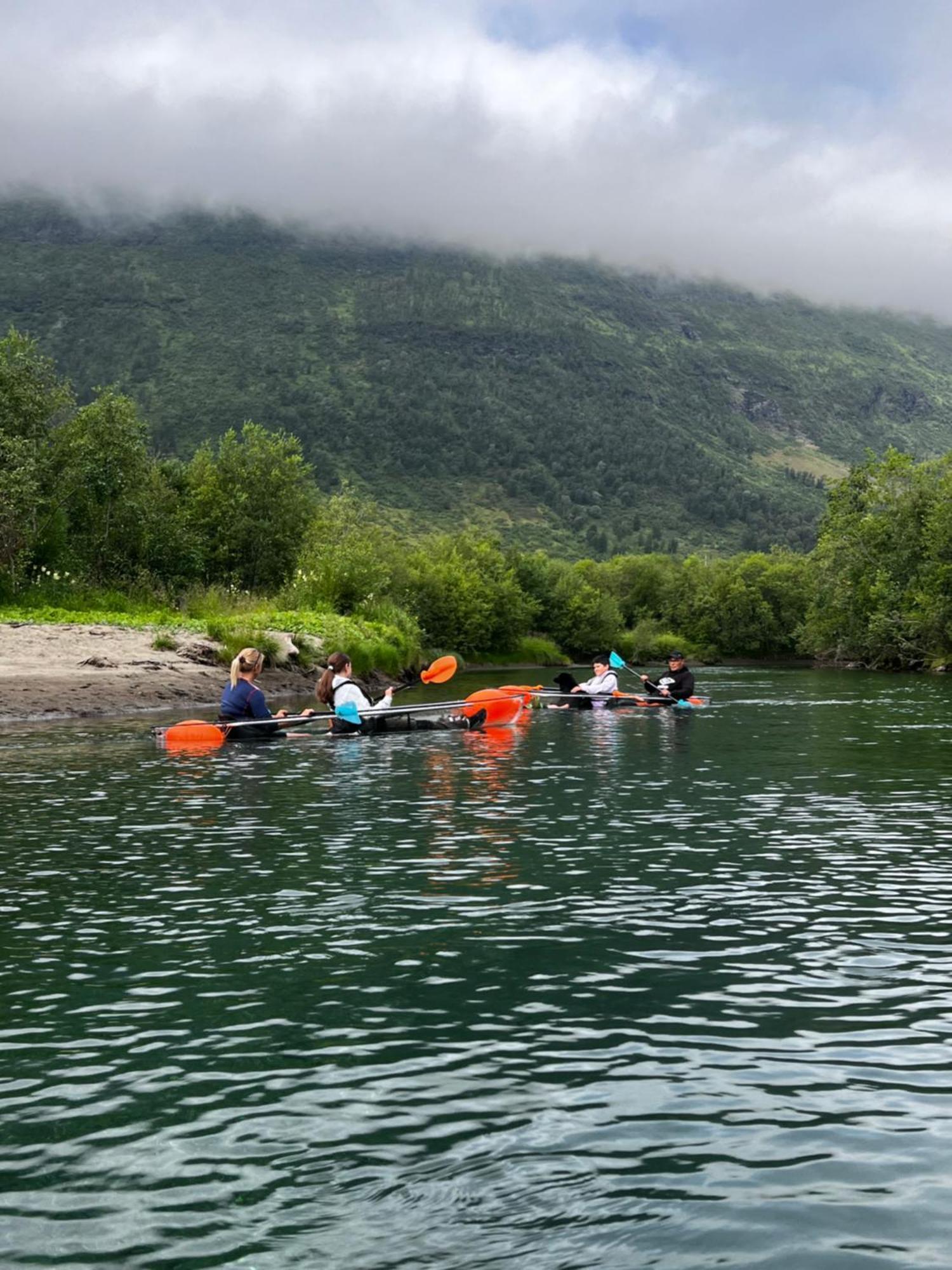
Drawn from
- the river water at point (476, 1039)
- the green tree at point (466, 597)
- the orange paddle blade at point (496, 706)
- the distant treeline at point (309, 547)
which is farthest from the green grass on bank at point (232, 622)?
the green tree at point (466, 597)

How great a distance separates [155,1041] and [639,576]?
16223cm

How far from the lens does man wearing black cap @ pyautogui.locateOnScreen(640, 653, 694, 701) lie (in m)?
40.2

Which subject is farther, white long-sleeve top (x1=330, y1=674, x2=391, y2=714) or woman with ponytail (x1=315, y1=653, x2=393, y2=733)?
white long-sleeve top (x1=330, y1=674, x2=391, y2=714)

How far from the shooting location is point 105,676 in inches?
1489

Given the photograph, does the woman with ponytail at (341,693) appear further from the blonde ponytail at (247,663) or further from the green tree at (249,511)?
the green tree at (249,511)

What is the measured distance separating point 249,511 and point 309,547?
4.08 meters

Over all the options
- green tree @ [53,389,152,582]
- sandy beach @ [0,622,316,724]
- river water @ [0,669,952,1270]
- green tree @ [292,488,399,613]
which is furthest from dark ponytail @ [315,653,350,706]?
green tree @ [53,389,152,582]

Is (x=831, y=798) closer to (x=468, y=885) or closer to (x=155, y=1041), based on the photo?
(x=468, y=885)

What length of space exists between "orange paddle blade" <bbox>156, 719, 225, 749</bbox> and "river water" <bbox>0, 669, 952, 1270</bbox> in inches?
323

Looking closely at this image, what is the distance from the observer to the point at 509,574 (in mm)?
121000

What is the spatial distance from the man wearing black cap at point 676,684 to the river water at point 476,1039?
21327 millimetres

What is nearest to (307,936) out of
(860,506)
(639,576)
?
(860,506)

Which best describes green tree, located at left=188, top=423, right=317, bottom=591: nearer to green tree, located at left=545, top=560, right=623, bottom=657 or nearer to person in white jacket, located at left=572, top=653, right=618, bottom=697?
person in white jacket, located at left=572, top=653, right=618, bottom=697

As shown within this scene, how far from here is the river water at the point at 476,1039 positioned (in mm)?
6113
